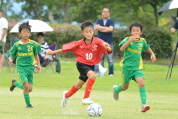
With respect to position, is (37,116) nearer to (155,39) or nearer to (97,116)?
(97,116)

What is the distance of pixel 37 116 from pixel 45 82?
7692 mm

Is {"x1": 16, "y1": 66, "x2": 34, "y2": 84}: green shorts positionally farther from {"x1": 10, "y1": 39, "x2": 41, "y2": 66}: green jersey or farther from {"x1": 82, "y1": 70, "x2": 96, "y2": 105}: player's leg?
{"x1": 82, "y1": 70, "x2": 96, "y2": 105}: player's leg

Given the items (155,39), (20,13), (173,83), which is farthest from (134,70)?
(20,13)

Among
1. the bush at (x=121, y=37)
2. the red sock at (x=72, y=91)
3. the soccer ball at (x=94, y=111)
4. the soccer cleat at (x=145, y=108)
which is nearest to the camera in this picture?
the soccer ball at (x=94, y=111)

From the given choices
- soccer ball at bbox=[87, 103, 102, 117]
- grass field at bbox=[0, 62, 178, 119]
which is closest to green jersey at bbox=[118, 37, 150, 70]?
grass field at bbox=[0, 62, 178, 119]

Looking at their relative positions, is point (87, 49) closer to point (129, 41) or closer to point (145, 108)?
point (129, 41)

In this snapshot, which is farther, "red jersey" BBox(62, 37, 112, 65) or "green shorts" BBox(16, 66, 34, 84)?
"green shorts" BBox(16, 66, 34, 84)

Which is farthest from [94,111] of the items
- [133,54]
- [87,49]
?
[133,54]

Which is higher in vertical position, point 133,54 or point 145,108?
point 133,54

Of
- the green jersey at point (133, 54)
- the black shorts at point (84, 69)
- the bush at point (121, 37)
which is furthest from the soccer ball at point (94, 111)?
the bush at point (121, 37)

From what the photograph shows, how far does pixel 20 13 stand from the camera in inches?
2968

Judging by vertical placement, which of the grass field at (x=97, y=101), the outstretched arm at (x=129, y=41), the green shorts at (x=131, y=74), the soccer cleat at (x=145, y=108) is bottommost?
the grass field at (x=97, y=101)

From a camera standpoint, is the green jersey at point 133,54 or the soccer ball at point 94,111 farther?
the green jersey at point 133,54

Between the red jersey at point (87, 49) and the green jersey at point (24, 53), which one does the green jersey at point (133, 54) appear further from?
the green jersey at point (24, 53)
